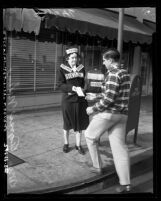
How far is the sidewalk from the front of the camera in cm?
381

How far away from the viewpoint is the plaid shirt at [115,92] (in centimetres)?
346

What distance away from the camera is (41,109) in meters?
8.06

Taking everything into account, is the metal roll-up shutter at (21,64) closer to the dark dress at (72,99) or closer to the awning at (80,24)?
the awning at (80,24)

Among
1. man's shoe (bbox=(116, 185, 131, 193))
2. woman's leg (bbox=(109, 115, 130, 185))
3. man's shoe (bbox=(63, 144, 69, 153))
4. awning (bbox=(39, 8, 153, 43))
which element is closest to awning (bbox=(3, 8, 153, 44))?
awning (bbox=(39, 8, 153, 43))

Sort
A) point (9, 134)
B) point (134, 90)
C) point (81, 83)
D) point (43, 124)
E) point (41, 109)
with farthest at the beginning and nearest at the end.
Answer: point (41, 109) → point (43, 124) → point (134, 90) → point (81, 83) → point (9, 134)

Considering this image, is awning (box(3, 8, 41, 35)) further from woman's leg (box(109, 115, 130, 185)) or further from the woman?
woman's leg (box(109, 115, 130, 185))

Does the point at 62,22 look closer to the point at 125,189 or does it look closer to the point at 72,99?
the point at 72,99

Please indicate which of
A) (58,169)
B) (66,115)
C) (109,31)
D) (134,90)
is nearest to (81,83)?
(66,115)

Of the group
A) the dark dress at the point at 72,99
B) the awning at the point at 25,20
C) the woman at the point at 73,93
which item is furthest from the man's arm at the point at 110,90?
the awning at the point at 25,20

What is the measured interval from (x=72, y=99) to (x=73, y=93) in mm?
114

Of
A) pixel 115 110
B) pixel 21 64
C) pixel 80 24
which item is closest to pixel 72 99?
pixel 115 110

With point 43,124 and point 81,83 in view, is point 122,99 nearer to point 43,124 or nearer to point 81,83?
point 81,83
